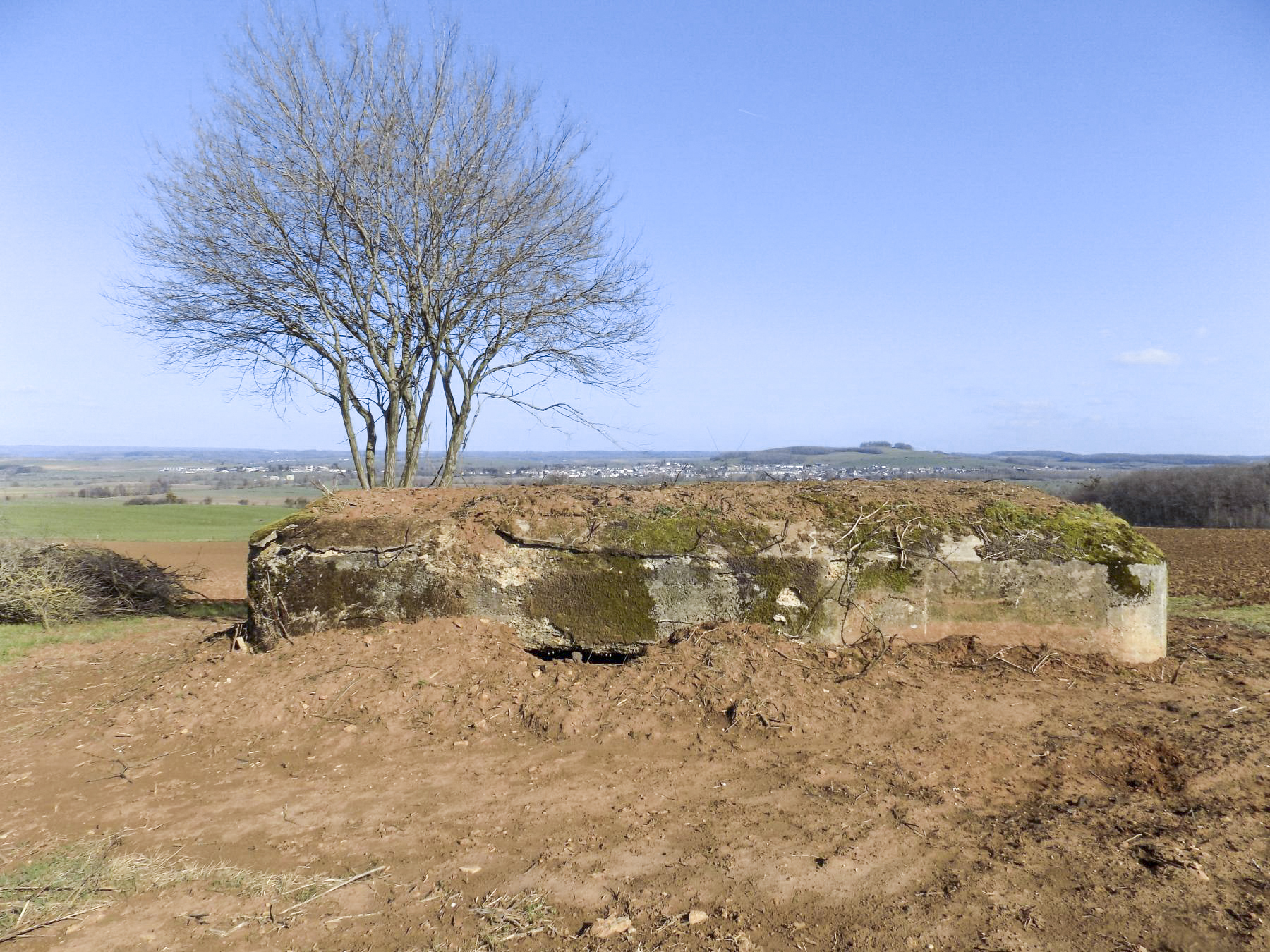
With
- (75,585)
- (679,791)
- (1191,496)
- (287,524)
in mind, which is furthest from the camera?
(1191,496)

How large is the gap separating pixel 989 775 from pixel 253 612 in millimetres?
5566

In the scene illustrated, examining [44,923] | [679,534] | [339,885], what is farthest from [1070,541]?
[44,923]

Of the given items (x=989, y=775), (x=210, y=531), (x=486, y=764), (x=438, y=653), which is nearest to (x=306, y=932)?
(x=486, y=764)

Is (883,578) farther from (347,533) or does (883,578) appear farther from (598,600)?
(347,533)

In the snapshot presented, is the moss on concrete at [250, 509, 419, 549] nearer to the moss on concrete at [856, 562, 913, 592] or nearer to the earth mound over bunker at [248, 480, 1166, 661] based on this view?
the earth mound over bunker at [248, 480, 1166, 661]

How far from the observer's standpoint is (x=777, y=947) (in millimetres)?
2725

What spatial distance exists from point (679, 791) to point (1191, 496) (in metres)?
29.5

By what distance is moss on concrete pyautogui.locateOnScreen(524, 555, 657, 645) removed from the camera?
18.7 feet

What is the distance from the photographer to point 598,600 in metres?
5.75

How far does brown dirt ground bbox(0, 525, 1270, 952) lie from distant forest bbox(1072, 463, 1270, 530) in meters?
22.6

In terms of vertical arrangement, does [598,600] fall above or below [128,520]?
above

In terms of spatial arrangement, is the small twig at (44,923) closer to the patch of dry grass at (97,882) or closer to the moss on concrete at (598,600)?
the patch of dry grass at (97,882)

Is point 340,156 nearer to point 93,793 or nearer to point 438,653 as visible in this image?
point 438,653

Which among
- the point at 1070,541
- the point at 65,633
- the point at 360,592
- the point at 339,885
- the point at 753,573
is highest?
the point at 1070,541
